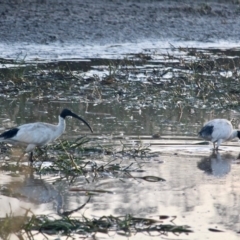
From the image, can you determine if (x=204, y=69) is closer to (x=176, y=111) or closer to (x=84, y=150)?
(x=176, y=111)

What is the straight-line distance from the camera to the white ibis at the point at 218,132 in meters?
11.5

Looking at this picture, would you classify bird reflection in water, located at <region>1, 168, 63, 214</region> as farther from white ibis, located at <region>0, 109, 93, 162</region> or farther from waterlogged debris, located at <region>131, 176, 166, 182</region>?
Result: waterlogged debris, located at <region>131, 176, 166, 182</region>

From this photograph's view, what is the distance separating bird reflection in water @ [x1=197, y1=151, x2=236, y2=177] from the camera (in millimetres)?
10133

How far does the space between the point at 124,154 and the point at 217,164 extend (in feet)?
3.55

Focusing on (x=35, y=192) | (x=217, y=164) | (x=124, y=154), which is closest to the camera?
(x=35, y=192)

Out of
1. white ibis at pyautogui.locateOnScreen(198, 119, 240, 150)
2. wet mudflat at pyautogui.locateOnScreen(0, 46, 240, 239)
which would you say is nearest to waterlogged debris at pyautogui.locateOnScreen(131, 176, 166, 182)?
wet mudflat at pyautogui.locateOnScreen(0, 46, 240, 239)

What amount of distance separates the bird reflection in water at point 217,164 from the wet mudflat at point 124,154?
0.01m

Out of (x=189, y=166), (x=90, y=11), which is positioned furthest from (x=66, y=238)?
(x=90, y=11)

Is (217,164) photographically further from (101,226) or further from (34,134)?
(101,226)

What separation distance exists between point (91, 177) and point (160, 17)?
43.2 feet

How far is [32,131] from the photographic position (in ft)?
34.5

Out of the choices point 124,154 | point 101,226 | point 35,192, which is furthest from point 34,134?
point 101,226

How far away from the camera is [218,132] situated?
11445 mm

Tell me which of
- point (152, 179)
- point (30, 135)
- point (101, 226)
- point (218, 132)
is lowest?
point (101, 226)
